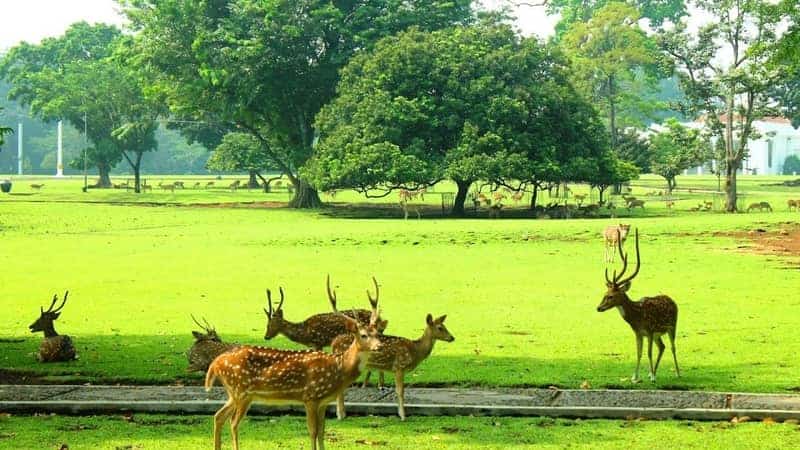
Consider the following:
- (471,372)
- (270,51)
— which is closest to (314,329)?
(471,372)

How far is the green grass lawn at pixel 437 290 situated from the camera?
49.7 feet

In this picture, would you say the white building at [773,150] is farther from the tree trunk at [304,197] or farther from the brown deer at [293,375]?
the brown deer at [293,375]

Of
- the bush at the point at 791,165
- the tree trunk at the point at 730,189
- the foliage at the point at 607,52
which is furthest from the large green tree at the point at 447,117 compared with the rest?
the bush at the point at 791,165

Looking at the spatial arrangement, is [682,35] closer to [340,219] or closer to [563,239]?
[340,219]

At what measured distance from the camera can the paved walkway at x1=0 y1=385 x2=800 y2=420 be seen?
11.8m

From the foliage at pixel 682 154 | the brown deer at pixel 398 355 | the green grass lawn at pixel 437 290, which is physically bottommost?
the green grass lawn at pixel 437 290

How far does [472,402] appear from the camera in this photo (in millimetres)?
12375

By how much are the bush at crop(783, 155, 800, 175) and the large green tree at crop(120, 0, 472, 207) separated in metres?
85.7

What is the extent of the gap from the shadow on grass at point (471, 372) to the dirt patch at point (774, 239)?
18182 millimetres

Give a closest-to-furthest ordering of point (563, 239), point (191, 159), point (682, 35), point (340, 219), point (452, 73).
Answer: point (563, 239) < point (340, 219) < point (452, 73) < point (682, 35) < point (191, 159)

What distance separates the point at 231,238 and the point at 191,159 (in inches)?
4536

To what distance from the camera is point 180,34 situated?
61719 millimetres

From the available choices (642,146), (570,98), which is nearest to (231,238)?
(570,98)

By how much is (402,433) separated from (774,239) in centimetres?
2783
